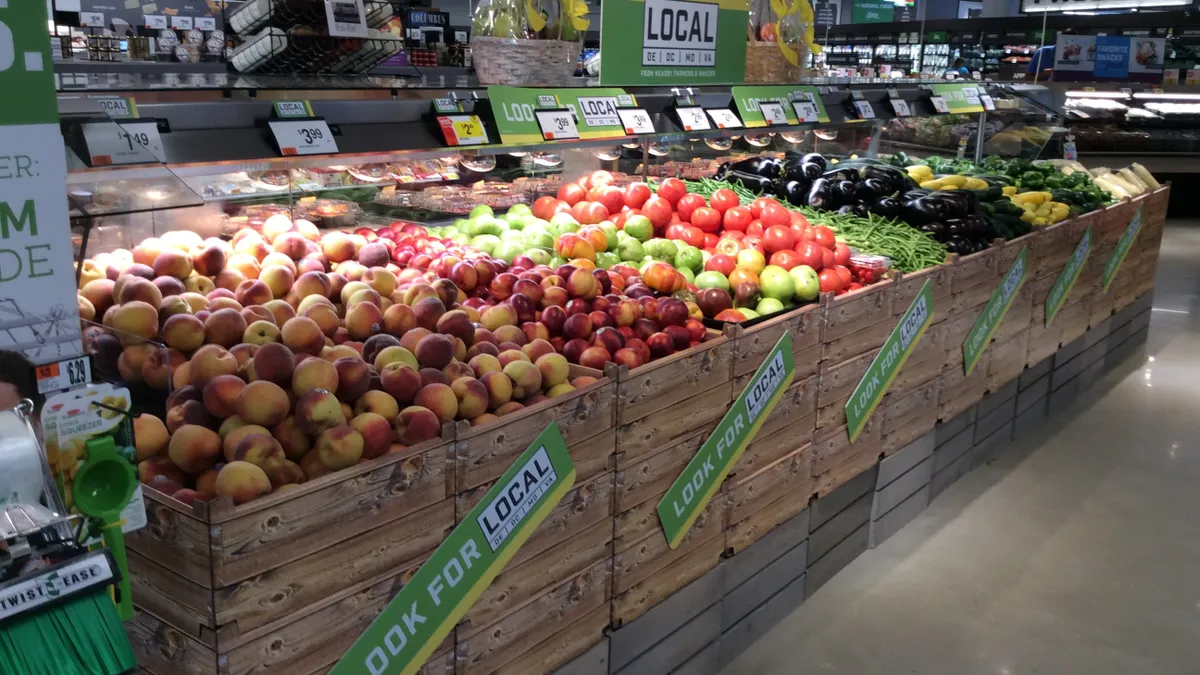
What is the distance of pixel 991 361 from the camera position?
16.0ft

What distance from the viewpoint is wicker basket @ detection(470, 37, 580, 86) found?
3012 mm

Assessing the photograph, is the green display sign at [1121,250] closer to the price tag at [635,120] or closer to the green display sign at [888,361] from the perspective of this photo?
the green display sign at [888,361]

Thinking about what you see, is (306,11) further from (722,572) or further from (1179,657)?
(1179,657)

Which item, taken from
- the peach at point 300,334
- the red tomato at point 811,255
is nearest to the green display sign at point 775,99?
the red tomato at point 811,255

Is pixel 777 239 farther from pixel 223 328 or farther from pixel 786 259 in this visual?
pixel 223 328

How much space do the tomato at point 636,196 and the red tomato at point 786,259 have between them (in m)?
0.58

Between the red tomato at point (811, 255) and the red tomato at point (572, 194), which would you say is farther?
the red tomato at point (572, 194)

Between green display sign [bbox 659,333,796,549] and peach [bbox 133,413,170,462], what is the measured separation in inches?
54.2

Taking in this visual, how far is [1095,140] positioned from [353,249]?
37.7 ft

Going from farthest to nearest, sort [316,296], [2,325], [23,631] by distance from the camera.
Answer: [316,296] → [2,325] → [23,631]

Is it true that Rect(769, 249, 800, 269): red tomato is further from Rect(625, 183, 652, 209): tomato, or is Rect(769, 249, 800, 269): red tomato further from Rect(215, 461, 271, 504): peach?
Rect(215, 461, 271, 504): peach

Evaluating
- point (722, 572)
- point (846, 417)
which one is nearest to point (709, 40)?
point (846, 417)

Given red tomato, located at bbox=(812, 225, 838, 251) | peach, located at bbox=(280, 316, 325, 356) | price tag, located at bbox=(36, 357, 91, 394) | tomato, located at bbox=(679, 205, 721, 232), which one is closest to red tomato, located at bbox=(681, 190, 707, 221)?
tomato, located at bbox=(679, 205, 721, 232)

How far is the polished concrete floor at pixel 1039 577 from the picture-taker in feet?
10.8
